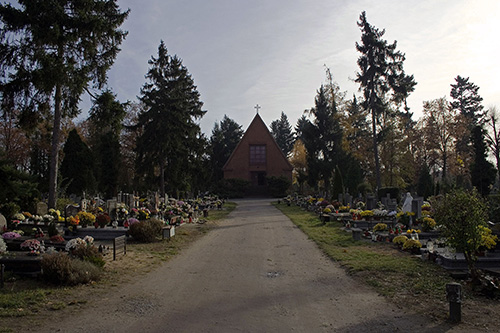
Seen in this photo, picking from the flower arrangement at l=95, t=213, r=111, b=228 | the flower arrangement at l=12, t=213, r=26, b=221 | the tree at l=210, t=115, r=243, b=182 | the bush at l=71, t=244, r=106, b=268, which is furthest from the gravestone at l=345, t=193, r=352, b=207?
the tree at l=210, t=115, r=243, b=182

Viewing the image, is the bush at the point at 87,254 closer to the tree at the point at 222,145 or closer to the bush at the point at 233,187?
the bush at the point at 233,187

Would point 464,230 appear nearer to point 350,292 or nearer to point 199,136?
point 350,292

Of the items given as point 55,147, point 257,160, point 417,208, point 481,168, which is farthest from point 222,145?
point 417,208

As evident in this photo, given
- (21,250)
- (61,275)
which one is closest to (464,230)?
(61,275)

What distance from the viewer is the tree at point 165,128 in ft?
103

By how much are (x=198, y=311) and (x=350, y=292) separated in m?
2.94

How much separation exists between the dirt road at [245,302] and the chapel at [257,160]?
44296mm

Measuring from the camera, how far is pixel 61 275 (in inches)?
297

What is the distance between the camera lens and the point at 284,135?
94.3 metres

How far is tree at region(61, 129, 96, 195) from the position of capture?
3140 centimetres

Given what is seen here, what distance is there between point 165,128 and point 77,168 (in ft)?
26.0

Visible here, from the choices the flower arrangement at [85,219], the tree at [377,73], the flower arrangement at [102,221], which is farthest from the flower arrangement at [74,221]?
the tree at [377,73]

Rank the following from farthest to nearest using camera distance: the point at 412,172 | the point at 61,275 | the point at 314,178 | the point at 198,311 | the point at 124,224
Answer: the point at 314,178, the point at 412,172, the point at 124,224, the point at 61,275, the point at 198,311

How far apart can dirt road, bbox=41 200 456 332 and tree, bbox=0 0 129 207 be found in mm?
11590
